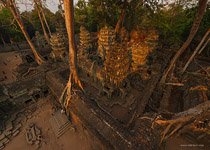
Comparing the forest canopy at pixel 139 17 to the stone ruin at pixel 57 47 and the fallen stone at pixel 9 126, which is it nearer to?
the stone ruin at pixel 57 47

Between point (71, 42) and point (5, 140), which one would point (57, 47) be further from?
point (71, 42)

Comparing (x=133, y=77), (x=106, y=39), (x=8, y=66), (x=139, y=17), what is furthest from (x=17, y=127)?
(x=139, y=17)

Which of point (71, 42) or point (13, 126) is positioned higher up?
point (71, 42)

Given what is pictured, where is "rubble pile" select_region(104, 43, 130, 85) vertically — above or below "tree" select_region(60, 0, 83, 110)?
below

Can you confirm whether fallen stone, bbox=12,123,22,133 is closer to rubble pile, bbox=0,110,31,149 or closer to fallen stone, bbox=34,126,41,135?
rubble pile, bbox=0,110,31,149

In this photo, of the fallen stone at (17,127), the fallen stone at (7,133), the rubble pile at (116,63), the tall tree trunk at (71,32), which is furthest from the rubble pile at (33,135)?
the rubble pile at (116,63)

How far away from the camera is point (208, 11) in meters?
17.2

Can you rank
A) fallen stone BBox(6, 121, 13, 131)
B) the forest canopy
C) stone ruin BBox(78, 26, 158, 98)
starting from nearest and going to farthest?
fallen stone BBox(6, 121, 13, 131)
stone ruin BBox(78, 26, 158, 98)
the forest canopy

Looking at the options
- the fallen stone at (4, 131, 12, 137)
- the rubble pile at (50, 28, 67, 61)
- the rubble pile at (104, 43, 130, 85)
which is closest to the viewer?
the fallen stone at (4, 131, 12, 137)

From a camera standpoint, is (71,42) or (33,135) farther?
(33,135)

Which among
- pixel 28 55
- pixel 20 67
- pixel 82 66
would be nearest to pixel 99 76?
pixel 82 66

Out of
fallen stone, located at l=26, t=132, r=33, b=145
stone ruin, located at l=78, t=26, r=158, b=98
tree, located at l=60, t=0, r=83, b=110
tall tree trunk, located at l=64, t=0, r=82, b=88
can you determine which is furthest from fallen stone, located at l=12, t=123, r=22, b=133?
stone ruin, located at l=78, t=26, r=158, b=98

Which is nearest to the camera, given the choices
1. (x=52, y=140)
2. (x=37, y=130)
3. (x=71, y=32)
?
(x=71, y=32)

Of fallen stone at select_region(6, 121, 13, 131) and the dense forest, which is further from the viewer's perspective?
fallen stone at select_region(6, 121, 13, 131)
